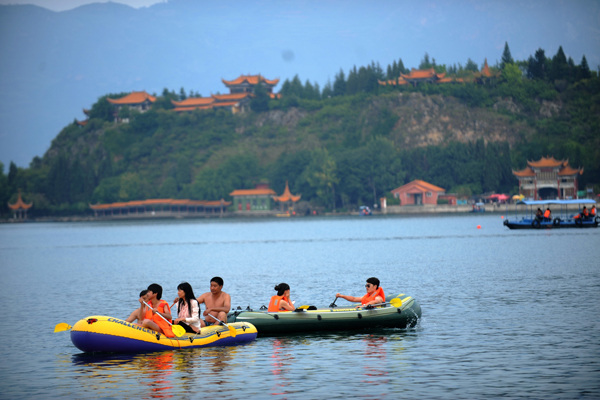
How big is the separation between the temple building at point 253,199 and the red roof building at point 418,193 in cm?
2894

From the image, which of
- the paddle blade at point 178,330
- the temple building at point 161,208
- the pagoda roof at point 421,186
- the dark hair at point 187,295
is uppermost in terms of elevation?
the pagoda roof at point 421,186

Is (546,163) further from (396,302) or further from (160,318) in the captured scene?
(160,318)

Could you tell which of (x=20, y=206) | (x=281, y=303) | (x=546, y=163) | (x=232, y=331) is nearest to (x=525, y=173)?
(x=546, y=163)

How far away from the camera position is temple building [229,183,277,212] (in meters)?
180

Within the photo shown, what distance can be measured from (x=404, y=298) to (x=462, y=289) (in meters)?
12.1

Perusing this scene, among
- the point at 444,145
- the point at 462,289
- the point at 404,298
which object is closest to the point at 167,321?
the point at 404,298

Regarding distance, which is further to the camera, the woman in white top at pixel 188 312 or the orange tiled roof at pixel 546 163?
the orange tiled roof at pixel 546 163

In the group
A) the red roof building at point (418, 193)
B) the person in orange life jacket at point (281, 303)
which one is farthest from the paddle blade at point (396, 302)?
the red roof building at point (418, 193)

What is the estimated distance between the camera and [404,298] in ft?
82.4

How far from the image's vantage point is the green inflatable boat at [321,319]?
2361 centimetres

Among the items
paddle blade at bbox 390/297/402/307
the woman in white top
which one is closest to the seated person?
the woman in white top

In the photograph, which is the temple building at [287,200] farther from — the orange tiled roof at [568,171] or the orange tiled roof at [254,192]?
the orange tiled roof at [568,171]

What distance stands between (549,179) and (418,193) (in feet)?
83.0

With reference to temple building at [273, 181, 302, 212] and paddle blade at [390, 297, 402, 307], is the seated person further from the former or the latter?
temple building at [273, 181, 302, 212]
